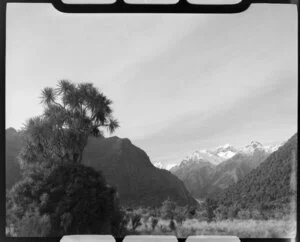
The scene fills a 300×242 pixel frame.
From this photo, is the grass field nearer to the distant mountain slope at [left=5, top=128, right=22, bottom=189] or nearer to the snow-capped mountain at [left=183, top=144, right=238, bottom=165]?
the snow-capped mountain at [left=183, top=144, right=238, bottom=165]

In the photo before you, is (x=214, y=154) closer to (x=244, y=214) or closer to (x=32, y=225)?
(x=244, y=214)

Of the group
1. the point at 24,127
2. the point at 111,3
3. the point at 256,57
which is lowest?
the point at 24,127

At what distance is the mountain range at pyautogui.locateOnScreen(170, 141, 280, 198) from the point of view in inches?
157

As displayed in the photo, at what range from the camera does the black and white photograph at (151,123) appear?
13.1ft

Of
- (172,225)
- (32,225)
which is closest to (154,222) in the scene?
(172,225)

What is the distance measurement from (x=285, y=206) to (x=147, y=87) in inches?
40.7

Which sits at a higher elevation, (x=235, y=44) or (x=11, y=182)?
(x=235, y=44)

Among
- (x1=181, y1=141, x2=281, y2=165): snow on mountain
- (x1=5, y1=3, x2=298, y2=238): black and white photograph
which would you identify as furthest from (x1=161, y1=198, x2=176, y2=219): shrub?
(x1=181, y1=141, x2=281, y2=165): snow on mountain

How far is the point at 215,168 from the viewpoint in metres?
4.00

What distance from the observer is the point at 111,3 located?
156 inches

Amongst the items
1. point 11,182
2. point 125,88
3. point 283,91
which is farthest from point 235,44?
point 11,182

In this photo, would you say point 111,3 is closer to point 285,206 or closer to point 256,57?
point 256,57

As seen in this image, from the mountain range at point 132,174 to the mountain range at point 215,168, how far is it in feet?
0.19

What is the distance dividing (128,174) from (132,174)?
0.08ft
